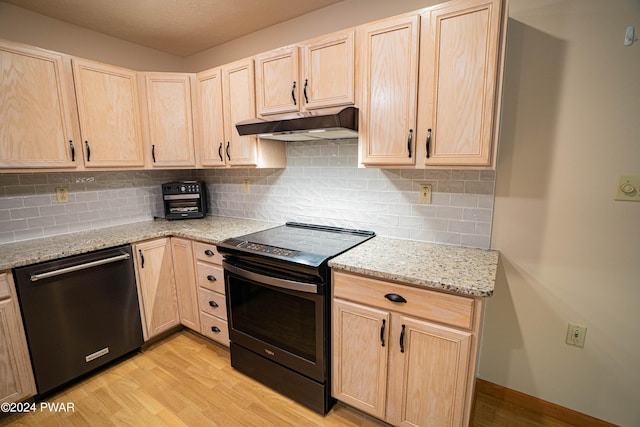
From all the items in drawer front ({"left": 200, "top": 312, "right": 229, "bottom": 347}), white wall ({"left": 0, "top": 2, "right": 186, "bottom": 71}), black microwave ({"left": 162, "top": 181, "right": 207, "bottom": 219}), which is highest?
white wall ({"left": 0, "top": 2, "right": 186, "bottom": 71})

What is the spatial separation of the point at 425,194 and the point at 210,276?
1.65 metres

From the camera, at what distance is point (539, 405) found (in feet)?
5.67

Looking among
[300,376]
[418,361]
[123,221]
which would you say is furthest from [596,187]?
[123,221]

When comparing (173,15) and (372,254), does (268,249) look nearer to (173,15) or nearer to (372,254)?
(372,254)

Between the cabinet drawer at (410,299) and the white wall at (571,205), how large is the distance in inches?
25.5

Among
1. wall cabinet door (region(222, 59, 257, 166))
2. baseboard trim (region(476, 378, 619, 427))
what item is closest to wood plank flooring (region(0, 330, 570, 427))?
baseboard trim (region(476, 378, 619, 427))

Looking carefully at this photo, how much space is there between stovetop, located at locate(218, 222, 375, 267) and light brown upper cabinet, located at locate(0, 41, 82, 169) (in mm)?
1279

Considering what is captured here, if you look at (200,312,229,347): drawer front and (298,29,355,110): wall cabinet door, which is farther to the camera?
(200,312,229,347): drawer front

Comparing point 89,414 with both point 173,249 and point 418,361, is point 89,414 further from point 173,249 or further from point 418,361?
→ point 418,361

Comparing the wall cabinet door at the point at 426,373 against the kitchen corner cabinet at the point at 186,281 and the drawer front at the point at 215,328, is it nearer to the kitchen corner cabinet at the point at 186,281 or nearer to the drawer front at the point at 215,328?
the drawer front at the point at 215,328

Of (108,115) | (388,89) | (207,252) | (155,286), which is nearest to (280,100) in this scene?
(388,89)

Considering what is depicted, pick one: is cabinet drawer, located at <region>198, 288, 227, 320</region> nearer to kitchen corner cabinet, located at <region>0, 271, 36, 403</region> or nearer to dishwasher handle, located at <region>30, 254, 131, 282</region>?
dishwasher handle, located at <region>30, 254, 131, 282</region>

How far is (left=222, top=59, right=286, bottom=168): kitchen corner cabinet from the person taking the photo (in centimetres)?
213

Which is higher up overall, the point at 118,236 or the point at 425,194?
the point at 425,194
